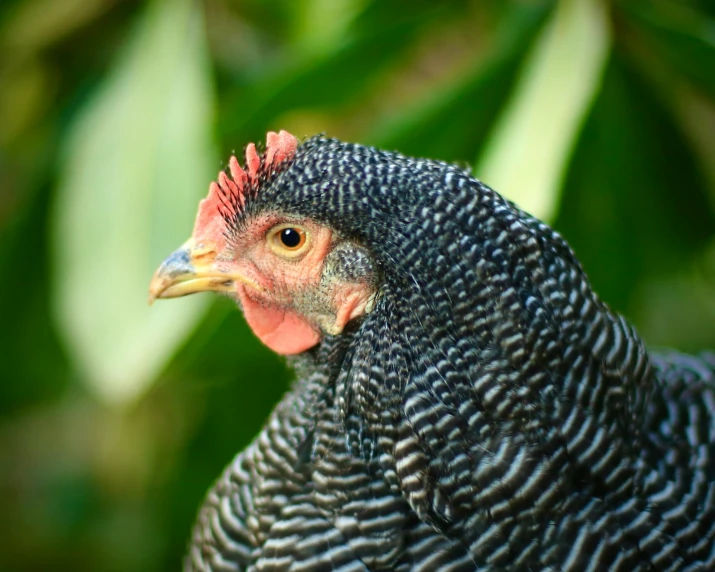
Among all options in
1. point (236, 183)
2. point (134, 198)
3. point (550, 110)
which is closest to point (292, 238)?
point (236, 183)

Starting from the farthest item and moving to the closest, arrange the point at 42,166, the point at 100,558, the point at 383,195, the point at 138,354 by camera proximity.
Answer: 1. the point at 100,558
2. the point at 42,166
3. the point at 138,354
4. the point at 383,195

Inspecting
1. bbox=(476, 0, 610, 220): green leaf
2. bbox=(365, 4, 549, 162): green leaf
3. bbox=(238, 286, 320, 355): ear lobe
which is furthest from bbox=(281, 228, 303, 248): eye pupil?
bbox=(365, 4, 549, 162): green leaf

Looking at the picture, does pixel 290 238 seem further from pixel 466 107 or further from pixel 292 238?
pixel 466 107

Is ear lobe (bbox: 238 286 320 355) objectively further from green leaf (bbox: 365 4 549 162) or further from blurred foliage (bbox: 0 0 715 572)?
green leaf (bbox: 365 4 549 162)

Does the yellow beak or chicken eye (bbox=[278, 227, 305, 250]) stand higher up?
chicken eye (bbox=[278, 227, 305, 250])

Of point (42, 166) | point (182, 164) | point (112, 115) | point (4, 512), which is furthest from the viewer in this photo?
point (4, 512)

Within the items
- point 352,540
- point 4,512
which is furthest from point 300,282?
point 4,512

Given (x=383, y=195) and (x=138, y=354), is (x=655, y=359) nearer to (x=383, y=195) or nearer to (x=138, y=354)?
(x=383, y=195)
